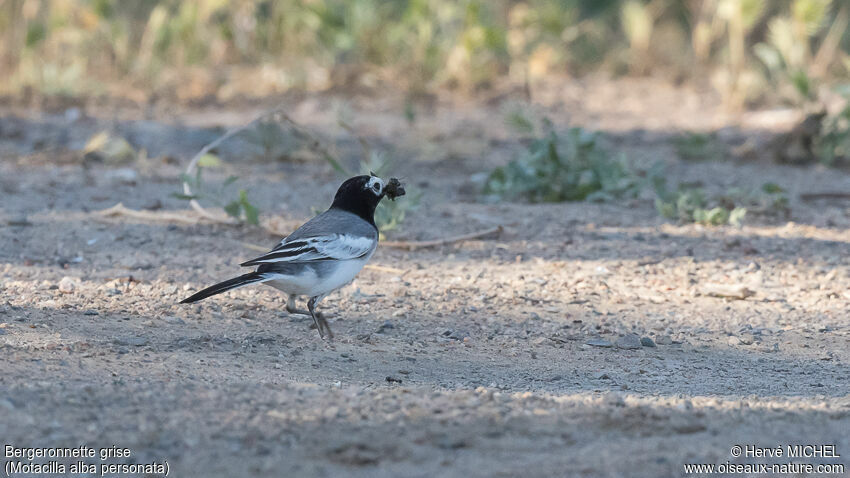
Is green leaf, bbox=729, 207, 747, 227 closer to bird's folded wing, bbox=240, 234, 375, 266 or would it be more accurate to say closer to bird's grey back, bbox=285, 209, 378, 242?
bird's grey back, bbox=285, 209, 378, 242

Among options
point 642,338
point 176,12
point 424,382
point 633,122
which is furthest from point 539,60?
point 424,382

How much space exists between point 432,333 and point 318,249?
665 mm

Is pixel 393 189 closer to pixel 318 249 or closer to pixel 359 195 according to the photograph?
pixel 359 195

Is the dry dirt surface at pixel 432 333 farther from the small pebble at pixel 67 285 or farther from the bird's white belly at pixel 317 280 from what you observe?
the bird's white belly at pixel 317 280

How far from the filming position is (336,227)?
4.56m

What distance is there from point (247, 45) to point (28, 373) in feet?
26.0

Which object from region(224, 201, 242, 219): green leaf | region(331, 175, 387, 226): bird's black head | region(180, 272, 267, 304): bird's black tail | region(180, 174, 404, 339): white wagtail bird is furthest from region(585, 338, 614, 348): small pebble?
region(224, 201, 242, 219): green leaf

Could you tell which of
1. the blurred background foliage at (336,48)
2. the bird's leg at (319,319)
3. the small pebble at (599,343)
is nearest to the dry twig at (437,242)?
the bird's leg at (319,319)

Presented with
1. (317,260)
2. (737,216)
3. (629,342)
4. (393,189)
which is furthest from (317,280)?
(737,216)

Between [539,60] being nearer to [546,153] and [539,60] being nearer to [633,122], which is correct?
[633,122]

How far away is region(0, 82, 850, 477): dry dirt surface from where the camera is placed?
10.0 feet

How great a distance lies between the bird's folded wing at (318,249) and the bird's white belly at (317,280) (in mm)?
45

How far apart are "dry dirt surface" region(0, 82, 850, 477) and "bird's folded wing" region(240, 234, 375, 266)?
14.5 inches

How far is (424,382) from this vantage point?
381 centimetres
